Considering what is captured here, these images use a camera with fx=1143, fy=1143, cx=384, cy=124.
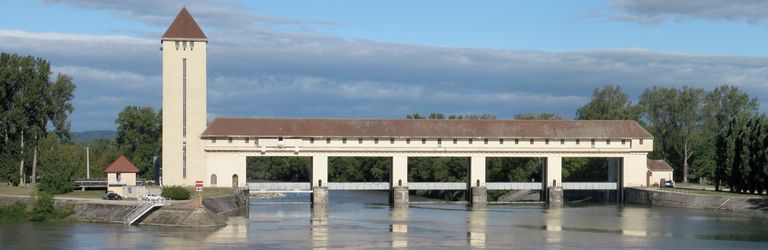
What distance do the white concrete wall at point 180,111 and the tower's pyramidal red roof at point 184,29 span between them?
1.48ft

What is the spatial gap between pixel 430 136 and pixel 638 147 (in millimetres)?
14644

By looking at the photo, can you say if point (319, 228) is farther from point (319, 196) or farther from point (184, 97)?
point (184, 97)

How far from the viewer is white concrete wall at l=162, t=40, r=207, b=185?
7494 centimetres

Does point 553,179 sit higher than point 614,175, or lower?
lower

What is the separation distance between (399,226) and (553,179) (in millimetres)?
25243

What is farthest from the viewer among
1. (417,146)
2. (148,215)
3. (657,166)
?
(657,166)

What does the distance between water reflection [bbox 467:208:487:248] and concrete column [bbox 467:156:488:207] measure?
19.6 feet

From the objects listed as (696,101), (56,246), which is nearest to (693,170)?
(696,101)

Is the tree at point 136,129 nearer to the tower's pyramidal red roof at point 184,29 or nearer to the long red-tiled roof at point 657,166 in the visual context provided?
the tower's pyramidal red roof at point 184,29

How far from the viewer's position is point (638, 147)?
79.2 metres

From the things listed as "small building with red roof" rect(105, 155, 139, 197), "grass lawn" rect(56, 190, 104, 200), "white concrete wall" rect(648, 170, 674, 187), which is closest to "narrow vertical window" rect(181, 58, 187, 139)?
"grass lawn" rect(56, 190, 104, 200)

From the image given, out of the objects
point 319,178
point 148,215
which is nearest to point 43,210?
point 148,215

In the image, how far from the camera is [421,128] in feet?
257

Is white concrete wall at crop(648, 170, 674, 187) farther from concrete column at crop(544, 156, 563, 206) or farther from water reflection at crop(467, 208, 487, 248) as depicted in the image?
water reflection at crop(467, 208, 487, 248)
